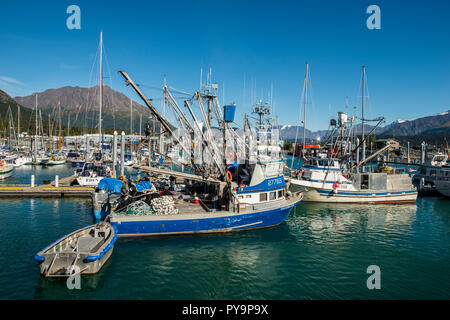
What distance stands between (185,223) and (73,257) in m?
7.60

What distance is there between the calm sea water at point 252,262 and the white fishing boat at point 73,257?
1.59 feet

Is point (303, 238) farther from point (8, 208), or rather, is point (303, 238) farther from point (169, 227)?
point (8, 208)

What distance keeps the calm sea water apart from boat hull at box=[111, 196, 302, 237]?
0.60 metres

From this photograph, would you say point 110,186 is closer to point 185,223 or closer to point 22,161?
point 185,223

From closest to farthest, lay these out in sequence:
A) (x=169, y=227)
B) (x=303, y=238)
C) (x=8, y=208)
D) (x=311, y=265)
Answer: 1. (x=311, y=265)
2. (x=169, y=227)
3. (x=303, y=238)
4. (x=8, y=208)

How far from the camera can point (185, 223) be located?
19.8 m

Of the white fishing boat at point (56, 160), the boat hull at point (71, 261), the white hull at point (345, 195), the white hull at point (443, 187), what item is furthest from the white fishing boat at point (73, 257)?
the white fishing boat at point (56, 160)

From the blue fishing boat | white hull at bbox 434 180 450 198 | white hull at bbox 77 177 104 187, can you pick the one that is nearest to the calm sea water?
the blue fishing boat

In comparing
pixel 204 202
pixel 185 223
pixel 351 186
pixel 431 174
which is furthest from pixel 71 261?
pixel 431 174

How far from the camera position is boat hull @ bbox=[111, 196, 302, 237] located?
757 inches

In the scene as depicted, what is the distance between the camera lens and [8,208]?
28.3 metres

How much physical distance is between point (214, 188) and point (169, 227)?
710 cm
